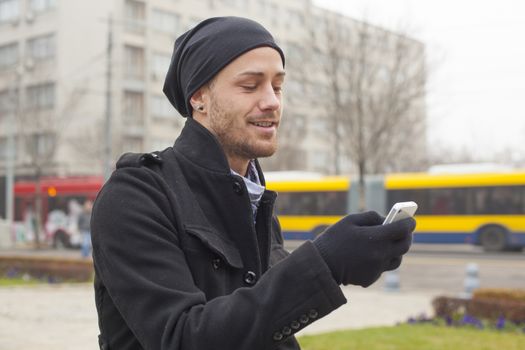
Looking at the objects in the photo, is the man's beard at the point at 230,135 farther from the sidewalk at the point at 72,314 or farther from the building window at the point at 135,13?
the building window at the point at 135,13

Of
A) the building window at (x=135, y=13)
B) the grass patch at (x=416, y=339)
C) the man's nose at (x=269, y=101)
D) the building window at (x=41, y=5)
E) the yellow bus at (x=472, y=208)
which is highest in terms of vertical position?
the building window at (x=41, y=5)

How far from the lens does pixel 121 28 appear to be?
128 ft

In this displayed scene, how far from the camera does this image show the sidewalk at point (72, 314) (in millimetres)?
8141

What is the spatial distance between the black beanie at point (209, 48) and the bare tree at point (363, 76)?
1009 inches

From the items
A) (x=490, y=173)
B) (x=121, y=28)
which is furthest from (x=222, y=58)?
(x=121, y=28)

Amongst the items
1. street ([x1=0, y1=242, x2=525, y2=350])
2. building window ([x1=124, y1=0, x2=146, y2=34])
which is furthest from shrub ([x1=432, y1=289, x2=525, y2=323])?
building window ([x1=124, y1=0, x2=146, y2=34])

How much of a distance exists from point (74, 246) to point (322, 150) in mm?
30247

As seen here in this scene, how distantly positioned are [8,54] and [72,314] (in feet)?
122

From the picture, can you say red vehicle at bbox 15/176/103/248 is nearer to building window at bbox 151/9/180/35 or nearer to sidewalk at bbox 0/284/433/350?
building window at bbox 151/9/180/35

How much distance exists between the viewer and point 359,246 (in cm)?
154

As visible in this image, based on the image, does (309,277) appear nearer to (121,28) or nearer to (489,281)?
(489,281)

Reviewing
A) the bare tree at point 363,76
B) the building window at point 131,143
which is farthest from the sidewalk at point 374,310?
the building window at point 131,143

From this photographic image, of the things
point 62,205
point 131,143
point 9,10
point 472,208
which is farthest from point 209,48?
point 9,10

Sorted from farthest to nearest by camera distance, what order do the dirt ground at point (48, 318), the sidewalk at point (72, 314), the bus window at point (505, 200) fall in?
the bus window at point (505, 200), the sidewalk at point (72, 314), the dirt ground at point (48, 318)
